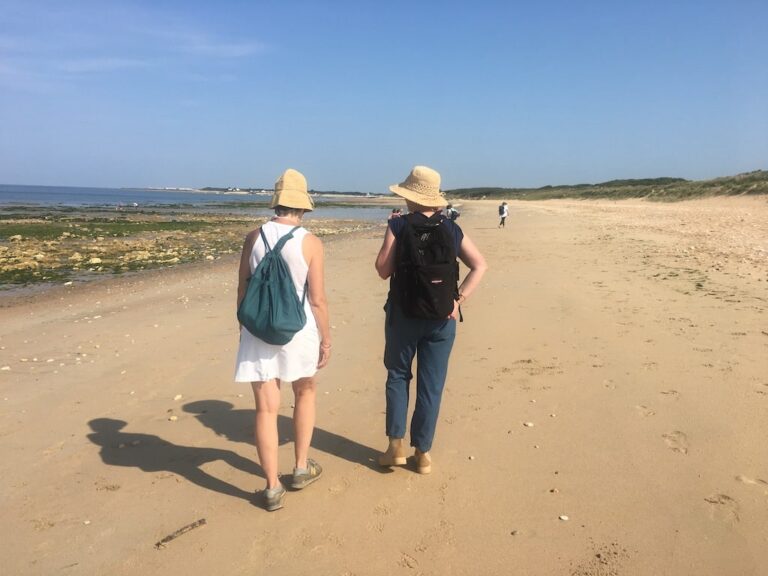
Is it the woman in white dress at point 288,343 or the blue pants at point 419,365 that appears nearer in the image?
the woman in white dress at point 288,343

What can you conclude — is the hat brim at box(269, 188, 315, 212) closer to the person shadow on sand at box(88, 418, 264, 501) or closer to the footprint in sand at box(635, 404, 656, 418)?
the person shadow on sand at box(88, 418, 264, 501)

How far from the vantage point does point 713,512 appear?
3.10 m

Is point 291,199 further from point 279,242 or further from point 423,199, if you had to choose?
point 423,199

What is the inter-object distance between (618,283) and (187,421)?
775 cm

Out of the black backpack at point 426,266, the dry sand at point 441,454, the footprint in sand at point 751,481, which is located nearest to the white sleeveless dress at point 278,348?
the black backpack at point 426,266

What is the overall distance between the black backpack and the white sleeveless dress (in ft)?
1.98

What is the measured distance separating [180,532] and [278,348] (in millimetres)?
1167

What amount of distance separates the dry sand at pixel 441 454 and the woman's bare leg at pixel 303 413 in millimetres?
256

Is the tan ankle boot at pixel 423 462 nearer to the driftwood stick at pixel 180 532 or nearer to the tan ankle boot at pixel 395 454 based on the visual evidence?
the tan ankle boot at pixel 395 454

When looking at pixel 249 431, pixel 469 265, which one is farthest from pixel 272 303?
pixel 249 431

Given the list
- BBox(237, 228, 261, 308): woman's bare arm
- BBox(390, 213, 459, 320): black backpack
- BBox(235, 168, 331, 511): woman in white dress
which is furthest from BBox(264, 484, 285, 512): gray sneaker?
BBox(390, 213, 459, 320): black backpack

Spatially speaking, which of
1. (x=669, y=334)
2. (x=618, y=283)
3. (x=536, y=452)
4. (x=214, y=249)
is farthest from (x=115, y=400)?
(x=214, y=249)

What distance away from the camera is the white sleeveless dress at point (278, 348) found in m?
3.12

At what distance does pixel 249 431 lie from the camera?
4.49 m
